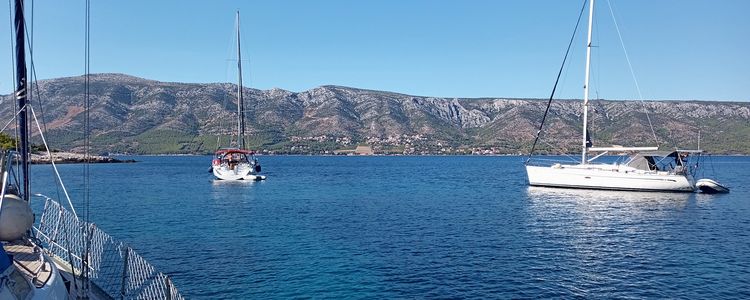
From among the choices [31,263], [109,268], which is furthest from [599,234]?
[31,263]

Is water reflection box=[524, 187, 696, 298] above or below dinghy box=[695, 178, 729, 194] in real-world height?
below

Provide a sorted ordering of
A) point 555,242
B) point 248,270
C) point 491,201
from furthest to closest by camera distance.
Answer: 1. point 491,201
2. point 555,242
3. point 248,270

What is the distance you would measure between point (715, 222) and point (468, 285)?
2974 centimetres

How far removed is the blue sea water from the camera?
22.8 meters

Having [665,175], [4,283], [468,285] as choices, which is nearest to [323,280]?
[468,285]

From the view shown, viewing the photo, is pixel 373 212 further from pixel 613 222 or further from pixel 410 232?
pixel 613 222

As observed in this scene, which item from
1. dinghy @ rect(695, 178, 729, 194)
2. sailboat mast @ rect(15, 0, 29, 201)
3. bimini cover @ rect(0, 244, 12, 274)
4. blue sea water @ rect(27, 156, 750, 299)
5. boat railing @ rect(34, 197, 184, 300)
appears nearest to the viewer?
bimini cover @ rect(0, 244, 12, 274)

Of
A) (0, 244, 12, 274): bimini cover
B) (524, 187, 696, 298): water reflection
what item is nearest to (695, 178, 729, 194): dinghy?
(524, 187, 696, 298): water reflection

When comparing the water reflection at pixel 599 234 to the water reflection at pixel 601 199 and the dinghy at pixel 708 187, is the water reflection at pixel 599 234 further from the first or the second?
the dinghy at pixel 708 187

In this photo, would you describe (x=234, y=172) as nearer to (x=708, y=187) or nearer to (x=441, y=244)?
(x=441, y=244)

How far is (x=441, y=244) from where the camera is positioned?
31766mm

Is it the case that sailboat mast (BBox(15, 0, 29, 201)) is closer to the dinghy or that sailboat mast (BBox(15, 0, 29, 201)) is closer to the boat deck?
the boat deck

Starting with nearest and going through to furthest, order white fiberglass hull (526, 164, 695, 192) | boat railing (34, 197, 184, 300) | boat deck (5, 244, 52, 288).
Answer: boat deck (5, 244, 52, 288) < boat railing (34, 197, 184, 300) < white fiberglass hull (526, 164, 695, 192)

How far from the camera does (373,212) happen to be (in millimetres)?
47281
